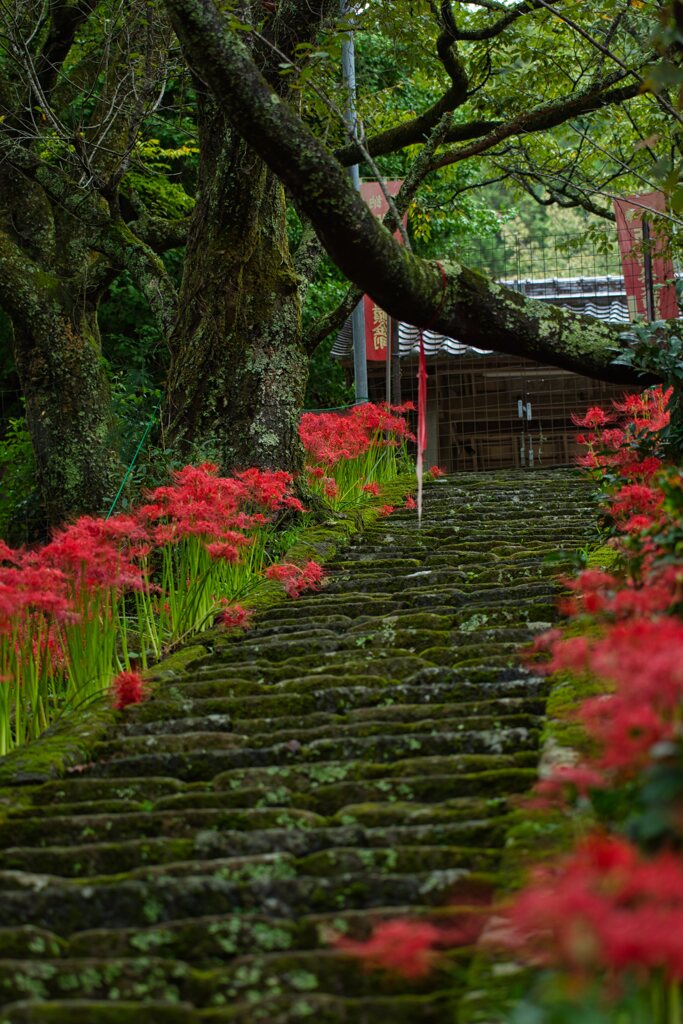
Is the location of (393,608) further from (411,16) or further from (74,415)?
(411,16)

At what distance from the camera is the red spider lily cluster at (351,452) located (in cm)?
955

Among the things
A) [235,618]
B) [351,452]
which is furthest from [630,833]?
[351,452]

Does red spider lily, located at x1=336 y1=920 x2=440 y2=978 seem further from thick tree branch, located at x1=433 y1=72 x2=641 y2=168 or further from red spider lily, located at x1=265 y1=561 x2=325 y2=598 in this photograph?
thick tree branch, located at x1=433 y1=72 x2=641 y2=168

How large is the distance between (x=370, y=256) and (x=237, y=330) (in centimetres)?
350

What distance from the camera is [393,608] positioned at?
248 inches

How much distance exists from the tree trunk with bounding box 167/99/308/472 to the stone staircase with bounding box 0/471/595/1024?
260 cm

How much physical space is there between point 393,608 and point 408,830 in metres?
2.83

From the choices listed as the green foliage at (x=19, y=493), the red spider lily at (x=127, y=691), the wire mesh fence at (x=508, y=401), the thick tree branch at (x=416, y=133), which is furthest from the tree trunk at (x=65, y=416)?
the wire mesh fence at (x=508, y=401)

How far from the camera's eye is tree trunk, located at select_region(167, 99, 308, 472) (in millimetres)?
8469

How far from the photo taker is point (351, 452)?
33.6 ft

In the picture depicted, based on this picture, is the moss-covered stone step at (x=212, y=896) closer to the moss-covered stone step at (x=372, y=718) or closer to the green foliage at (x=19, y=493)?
the moss-covered stone step at (x=372, y=718)

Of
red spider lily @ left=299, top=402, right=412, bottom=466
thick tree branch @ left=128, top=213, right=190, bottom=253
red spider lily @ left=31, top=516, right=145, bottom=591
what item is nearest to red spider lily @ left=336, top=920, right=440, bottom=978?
red spider lily @ left=31, top=516, right=145, bottom=591

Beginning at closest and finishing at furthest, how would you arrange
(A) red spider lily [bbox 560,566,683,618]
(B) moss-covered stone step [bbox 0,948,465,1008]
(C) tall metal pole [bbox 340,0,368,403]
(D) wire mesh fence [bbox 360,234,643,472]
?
1. (B) moss-covered stone step [bbox 0,948,465,1008]
2. (A) red spider lily [bbox 560,566,683,618]
3. (C) tall metal pole [bbox 340,0,368,403]
4. (D) wire mesh fence [bbox 360,234,643,472]

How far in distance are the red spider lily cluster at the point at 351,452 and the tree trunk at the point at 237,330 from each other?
85 centimetres
